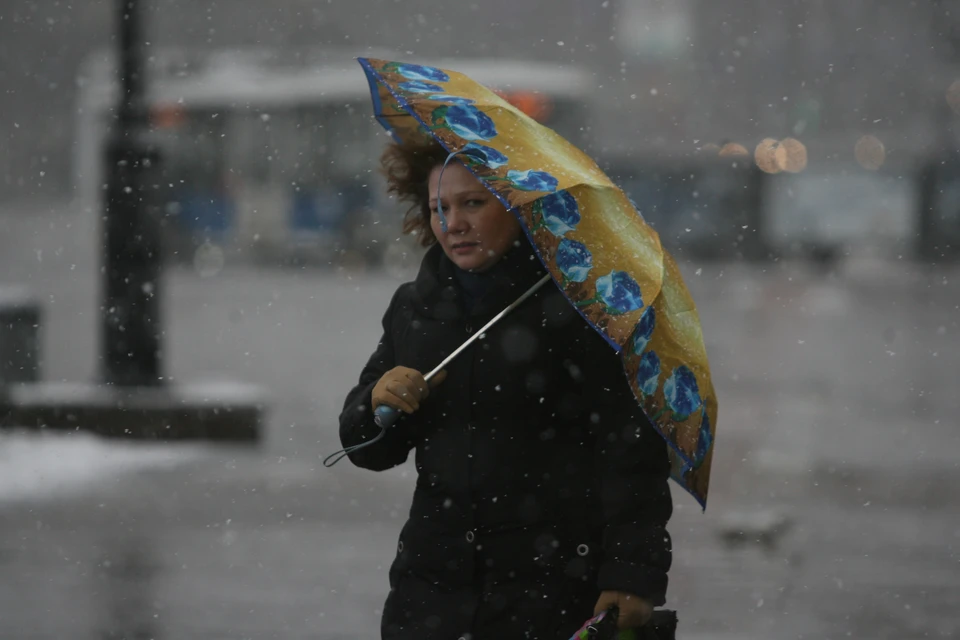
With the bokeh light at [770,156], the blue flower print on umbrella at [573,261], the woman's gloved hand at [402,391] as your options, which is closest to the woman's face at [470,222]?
the blue flower print on umbrella at [573,261]

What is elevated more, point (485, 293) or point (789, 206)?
point (789, 206)

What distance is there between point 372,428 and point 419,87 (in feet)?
2.32

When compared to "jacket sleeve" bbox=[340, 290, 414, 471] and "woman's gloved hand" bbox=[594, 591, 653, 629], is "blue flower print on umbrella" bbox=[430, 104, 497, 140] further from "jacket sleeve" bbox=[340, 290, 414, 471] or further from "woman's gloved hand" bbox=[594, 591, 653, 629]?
"woman's gloved hand" bbox=[594, 591, 653, 629]

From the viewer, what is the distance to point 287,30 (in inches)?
2482

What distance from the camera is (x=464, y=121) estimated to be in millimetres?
3027

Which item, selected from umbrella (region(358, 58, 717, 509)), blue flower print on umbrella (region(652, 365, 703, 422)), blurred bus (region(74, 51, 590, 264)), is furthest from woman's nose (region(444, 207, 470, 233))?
blurred bus (region(74, 51, 590, 264))

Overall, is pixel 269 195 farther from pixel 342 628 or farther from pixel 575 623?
pixel 575 623

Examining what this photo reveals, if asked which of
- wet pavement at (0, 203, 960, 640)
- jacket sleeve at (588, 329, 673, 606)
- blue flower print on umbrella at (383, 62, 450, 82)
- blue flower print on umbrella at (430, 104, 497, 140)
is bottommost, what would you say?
wet pavement at (0, 203, 960, 640)

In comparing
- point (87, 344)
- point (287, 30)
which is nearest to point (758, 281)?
point (87, 344)

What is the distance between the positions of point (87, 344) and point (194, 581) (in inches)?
463

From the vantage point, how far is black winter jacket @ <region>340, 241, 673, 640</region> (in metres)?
2.90

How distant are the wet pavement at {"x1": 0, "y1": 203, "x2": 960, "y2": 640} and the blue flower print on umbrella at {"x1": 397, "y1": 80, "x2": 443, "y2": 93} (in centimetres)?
268

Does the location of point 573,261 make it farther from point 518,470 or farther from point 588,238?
point 518,470

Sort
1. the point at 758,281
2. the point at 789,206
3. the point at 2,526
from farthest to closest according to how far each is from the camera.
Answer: the point at 789,206, the point at 758,281, the point at 2,526
